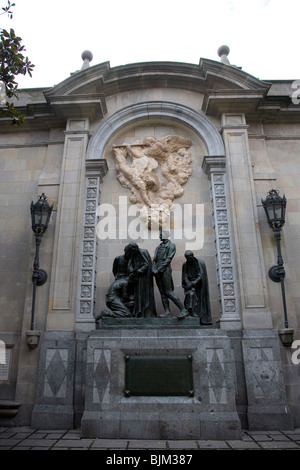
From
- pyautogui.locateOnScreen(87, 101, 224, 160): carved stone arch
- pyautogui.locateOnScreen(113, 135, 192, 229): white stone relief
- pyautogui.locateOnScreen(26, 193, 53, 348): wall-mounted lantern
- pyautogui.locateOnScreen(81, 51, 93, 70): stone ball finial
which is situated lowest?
pyautogui.locateOnScreen(26, 193, 53, 348): wall-mounted lantern

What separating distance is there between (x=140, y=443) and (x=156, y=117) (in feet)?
29.3

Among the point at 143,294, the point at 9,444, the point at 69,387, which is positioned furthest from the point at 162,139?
the point at 9,444

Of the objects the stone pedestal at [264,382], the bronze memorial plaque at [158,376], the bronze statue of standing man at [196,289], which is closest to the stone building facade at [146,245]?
the stone pedestal at [264,382]

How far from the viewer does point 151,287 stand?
841 cm

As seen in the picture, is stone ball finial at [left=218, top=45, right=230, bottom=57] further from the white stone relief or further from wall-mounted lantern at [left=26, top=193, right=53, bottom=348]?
wall-mounted lantern at [left=26, top=193, right=53, bottom=348]

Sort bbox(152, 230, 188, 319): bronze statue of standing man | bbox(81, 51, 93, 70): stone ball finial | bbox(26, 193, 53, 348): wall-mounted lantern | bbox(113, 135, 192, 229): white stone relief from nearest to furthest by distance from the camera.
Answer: bbox(152, 230, 188, 319): bronze statue of standing man, bbox(26, 193, 53, 348): wall-mounted lantern, bbox(113, 135, 192, 229): white stone relief, bbox(81, 51, 93, 70): stone ball finial

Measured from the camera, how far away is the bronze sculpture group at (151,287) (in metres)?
8.06

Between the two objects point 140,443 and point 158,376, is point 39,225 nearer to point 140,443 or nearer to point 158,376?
point 158,376

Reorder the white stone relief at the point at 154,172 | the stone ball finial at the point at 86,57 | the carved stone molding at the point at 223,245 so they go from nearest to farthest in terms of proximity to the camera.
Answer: the carved stone molding at the point at 223,245 → the white stone relief at the point at 154,172 → the stone ball finial at the point at 86,57

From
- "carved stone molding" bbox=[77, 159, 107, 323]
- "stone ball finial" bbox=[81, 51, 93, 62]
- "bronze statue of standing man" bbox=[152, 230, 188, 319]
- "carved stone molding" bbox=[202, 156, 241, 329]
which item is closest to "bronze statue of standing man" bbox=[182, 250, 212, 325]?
"bronze statue of standing man" bbox=[152, 230, 188, 319]

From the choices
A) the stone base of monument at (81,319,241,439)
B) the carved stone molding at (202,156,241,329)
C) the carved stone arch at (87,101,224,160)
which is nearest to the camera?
the stone base of monument at (81,319,241,439)

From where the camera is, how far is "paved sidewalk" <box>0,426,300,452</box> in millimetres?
6004

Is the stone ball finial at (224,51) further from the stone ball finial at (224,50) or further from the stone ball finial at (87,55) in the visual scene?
the stone ball finial at (87,55)

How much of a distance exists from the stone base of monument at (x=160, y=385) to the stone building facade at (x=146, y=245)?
3 cm
